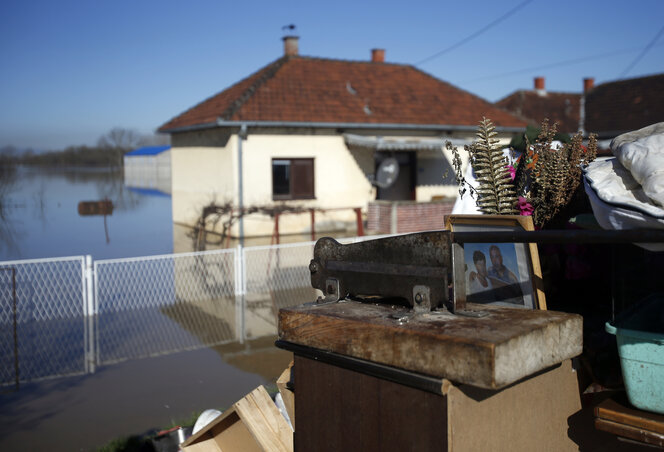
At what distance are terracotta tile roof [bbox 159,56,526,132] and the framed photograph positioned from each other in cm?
1522

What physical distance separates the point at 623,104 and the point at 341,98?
14.7 meters

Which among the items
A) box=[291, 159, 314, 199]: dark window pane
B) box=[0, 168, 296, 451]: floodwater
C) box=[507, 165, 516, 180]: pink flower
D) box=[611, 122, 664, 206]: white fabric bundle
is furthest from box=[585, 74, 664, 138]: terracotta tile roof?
box=[611, 122, 664, 206]: white fabric bundle

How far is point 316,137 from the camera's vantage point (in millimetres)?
18234

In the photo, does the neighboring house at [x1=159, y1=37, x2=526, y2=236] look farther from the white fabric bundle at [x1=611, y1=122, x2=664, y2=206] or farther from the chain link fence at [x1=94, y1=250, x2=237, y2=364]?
the white fabric bundle at [x1=611, y1=122, x2=664, y2=206]

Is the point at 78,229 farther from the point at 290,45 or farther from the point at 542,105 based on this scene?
the point at 542,105

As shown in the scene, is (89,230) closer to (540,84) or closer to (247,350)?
(247,350)

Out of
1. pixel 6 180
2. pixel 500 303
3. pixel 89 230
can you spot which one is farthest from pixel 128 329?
pixel 6 180

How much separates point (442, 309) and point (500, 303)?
525 mm

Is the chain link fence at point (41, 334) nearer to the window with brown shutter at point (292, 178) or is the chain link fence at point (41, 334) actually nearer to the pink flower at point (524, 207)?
the pink flower at point (524, 207)

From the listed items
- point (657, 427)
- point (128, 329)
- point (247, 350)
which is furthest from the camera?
point (128, 329)

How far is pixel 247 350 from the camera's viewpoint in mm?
7051

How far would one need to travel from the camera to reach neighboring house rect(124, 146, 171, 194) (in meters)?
53.0

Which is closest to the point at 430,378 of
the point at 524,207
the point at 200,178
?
Result: the point at 524,207

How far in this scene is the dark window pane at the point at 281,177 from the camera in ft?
58.1
